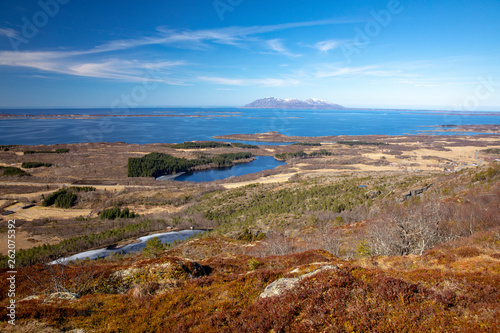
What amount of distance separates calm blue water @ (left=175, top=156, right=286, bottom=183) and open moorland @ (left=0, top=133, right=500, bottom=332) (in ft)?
29.0

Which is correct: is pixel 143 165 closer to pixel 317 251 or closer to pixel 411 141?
pixel 317 251

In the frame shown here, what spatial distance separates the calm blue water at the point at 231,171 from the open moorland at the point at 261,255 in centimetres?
885

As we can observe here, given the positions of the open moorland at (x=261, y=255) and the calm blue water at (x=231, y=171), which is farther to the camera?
the calm blue water at (x=231, y=171)

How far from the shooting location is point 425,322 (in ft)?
17.6

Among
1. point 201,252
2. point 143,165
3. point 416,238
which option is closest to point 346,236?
point 416,238

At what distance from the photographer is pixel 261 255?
57.9 feet

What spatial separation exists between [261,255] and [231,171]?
50.7m

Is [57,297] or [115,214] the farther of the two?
[115,214]

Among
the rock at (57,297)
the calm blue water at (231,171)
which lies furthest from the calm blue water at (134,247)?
the calm blue water at (231,171)

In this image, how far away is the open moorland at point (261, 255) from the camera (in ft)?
19.8

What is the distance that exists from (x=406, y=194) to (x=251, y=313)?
88.6 feet

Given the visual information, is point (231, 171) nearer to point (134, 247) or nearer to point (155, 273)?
point (134, 247)

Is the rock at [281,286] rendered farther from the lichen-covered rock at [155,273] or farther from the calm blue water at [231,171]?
the calm blue water at [231,171]

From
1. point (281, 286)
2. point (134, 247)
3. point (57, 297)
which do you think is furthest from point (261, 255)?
point (134, 247)
